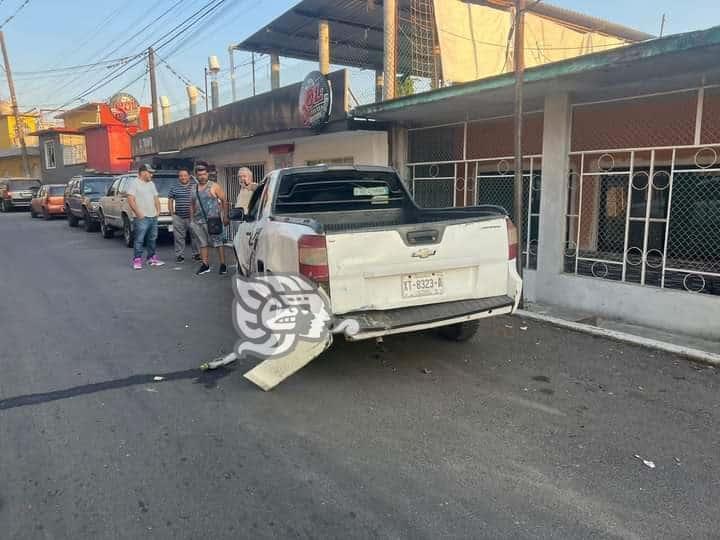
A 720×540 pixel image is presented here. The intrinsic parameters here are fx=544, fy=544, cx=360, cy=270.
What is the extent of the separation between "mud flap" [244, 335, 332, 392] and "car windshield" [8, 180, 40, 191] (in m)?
31.3

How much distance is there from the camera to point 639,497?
294cm

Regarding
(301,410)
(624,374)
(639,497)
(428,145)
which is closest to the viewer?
(639,497)

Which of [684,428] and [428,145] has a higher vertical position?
[428,145]

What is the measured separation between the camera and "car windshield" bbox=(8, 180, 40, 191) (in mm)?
29672

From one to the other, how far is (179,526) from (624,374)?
3820 millimetres

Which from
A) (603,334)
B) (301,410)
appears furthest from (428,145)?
(301,410)

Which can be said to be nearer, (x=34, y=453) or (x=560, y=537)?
(x=560, y=537)

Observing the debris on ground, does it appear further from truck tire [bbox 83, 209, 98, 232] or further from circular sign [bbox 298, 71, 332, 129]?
truck tire [bbox 83, 209, 98, 232]

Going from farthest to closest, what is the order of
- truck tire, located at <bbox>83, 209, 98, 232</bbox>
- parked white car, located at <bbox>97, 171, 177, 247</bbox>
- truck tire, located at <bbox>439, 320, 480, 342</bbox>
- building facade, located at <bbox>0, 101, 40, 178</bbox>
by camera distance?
building facade, located at <bbox>0, 101, 40, 178</bbox>, truck tire, located at <bbox>83, 209, 98, 232</bbox>, parked white car, located at <bbox>97, 171, 177, 247</bbox>, truck tire, located at <bbox>439, 320, 480, 342</bbox>

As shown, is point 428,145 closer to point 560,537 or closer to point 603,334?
point 603,334

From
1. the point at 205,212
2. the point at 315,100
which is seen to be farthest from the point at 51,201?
the point at 315,100

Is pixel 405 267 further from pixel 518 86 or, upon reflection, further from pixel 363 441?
pixel 518 86

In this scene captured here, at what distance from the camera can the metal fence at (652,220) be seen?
6312mm

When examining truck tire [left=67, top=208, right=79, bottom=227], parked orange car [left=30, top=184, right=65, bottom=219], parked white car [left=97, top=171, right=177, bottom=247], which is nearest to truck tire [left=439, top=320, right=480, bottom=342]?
parked white car [left=97, top=171, right=177, bottom=247]
